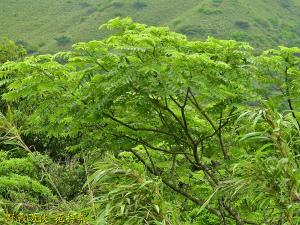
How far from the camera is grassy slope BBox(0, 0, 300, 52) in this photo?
94812mm

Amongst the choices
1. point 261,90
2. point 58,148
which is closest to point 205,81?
point 261,90

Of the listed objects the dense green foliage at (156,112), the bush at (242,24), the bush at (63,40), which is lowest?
the bush at (63,40)

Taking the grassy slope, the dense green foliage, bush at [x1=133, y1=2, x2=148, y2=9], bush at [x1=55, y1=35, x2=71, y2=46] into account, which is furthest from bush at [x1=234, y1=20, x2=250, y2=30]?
the dense green foliage

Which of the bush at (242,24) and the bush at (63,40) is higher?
the bush at (242,24)

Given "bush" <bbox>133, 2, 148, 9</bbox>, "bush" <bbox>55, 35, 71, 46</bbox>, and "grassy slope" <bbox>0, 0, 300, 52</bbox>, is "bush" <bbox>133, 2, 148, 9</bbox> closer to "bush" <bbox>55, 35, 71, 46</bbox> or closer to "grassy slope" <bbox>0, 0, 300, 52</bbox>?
"grassy slope" <bbox>0, 0, 300, 52</bbox>

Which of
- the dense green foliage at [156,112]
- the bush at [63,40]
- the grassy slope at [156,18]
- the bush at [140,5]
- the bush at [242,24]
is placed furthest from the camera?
the bush at [140,5]

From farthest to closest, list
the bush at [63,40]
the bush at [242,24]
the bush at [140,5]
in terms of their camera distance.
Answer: the bush at [140,5] → the bush at [242,24] → the bush at [63,40]

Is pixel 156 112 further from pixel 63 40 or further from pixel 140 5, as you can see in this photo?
pixel 140 5

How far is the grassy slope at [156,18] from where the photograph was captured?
3733 inches

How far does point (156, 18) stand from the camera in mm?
104062

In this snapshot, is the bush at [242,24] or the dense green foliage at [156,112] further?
the bush at [242,24]

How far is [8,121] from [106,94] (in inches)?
55.3

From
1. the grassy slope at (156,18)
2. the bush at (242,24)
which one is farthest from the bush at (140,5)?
the bush at (242,24)

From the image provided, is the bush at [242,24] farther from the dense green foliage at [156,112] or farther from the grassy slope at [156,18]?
the dense green foliage at [156,112]
